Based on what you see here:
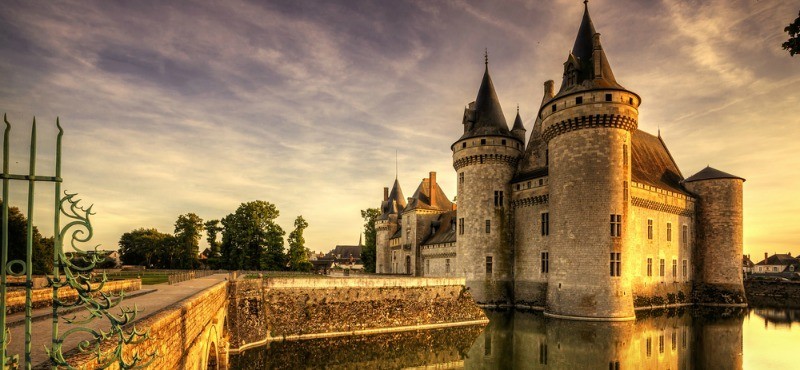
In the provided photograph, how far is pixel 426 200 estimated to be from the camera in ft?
155

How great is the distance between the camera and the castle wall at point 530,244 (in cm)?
3281

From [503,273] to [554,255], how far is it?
6.21 m

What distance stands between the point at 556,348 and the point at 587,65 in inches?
726

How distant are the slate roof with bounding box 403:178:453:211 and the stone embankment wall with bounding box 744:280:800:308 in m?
29.7

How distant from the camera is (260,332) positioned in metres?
20.7

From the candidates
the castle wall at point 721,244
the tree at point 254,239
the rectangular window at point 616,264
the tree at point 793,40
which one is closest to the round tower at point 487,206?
the rectangular window at point 616,264

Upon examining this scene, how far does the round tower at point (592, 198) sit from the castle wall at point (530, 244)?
10.1 ft

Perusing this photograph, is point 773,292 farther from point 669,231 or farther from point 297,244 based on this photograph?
point 297,244

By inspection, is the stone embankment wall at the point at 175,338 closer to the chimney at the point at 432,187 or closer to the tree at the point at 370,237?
the chimney at the point at 432,187

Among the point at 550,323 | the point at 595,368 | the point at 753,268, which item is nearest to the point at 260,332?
the point at 595,368

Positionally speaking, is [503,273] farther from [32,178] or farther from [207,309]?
[32,178]

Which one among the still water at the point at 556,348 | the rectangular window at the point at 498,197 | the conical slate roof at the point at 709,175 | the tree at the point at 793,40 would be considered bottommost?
the still water at the point at 556,348

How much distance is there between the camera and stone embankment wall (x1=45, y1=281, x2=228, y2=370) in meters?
4.92

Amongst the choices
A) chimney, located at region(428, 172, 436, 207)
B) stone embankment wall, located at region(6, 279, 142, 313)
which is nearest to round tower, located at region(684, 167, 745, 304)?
chimney, located at region(428, 172, 436, 207)
